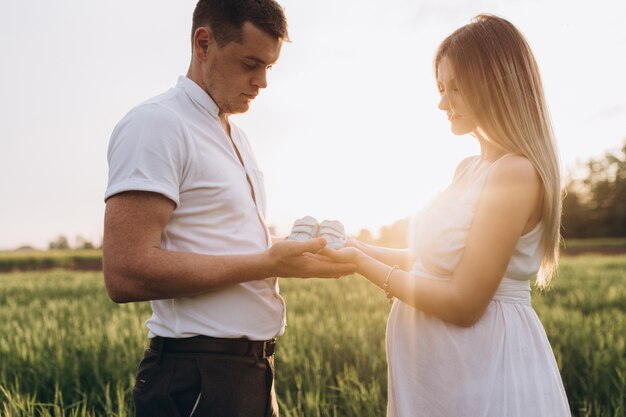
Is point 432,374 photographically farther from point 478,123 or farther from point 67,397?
point 67,397

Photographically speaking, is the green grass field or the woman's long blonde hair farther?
the green grass field

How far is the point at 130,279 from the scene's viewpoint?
1623 mm

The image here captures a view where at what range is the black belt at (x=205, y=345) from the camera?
5.77 ft

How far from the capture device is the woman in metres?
1.85

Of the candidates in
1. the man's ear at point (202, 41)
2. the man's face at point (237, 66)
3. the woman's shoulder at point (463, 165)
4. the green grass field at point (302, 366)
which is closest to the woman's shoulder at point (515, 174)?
the woman's shoulder at point (463, 165)

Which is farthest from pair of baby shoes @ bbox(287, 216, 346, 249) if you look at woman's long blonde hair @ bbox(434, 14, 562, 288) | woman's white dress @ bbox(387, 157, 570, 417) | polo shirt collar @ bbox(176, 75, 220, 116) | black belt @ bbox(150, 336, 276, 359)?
woman's long blonde hair @ bbox(434, 14, 562, 288)

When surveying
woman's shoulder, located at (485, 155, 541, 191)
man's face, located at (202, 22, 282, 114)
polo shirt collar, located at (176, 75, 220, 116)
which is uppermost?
man's face, located at (202, 22, 282, 114)

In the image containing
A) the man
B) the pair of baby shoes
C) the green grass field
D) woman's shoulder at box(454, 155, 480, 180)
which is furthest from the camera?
the green grass field

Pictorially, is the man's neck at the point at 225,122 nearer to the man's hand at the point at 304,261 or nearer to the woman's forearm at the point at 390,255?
the man's hand at the point at 304,261

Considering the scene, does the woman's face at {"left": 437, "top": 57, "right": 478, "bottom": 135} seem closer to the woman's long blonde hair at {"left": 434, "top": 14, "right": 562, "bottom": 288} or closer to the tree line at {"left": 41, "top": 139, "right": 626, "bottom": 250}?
the woman's long blonde hair at {"left": 434, "top": 14, "right": 562, "bottom": 288}

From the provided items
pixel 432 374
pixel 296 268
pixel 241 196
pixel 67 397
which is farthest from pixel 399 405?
pixel 67 397

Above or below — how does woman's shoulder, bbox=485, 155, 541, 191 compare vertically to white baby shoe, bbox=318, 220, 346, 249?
above

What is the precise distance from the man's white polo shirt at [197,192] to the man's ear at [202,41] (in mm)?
172

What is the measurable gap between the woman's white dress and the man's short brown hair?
1.02m
